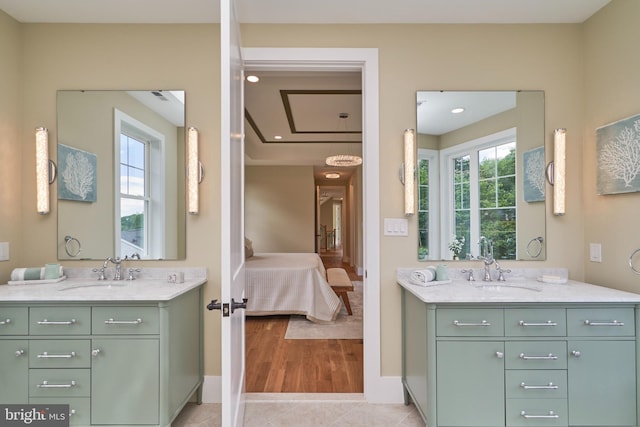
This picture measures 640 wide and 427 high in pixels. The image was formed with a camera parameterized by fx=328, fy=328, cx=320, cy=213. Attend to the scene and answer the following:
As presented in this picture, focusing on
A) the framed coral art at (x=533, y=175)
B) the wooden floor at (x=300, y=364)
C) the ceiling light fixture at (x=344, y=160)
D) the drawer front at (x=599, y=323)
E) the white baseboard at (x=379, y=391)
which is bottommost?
the wooden floor at (x=300, y=364)

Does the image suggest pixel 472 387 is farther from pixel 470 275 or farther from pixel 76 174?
Answer: pixel 76 174

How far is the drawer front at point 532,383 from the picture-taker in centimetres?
176

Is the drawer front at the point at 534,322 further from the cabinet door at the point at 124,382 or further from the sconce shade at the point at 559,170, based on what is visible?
the cabinet door at the point at 124,382

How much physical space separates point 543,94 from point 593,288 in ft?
4.46

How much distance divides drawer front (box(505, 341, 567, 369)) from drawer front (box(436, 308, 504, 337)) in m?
0.11

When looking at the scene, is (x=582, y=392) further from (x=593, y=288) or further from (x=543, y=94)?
(x=543, y=94)

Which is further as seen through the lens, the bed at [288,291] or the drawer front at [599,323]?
the bed at [288,291]

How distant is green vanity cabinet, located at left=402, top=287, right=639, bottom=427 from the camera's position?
5.77 feet

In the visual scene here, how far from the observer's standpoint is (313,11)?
2.21m

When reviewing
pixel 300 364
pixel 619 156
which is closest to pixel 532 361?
pixel 619 156

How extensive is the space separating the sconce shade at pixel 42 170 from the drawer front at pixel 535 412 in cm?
316

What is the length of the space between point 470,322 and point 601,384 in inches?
30.7

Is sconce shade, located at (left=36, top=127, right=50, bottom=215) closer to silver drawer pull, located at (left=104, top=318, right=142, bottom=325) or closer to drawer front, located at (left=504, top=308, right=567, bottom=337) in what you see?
silver drawer pull, located at (left=104, top=318, right=142, bottom=325)

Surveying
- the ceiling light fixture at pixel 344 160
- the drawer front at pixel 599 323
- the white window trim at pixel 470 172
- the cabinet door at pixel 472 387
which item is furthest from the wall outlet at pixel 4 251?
the ceiling light fixture at pixel 344 160
